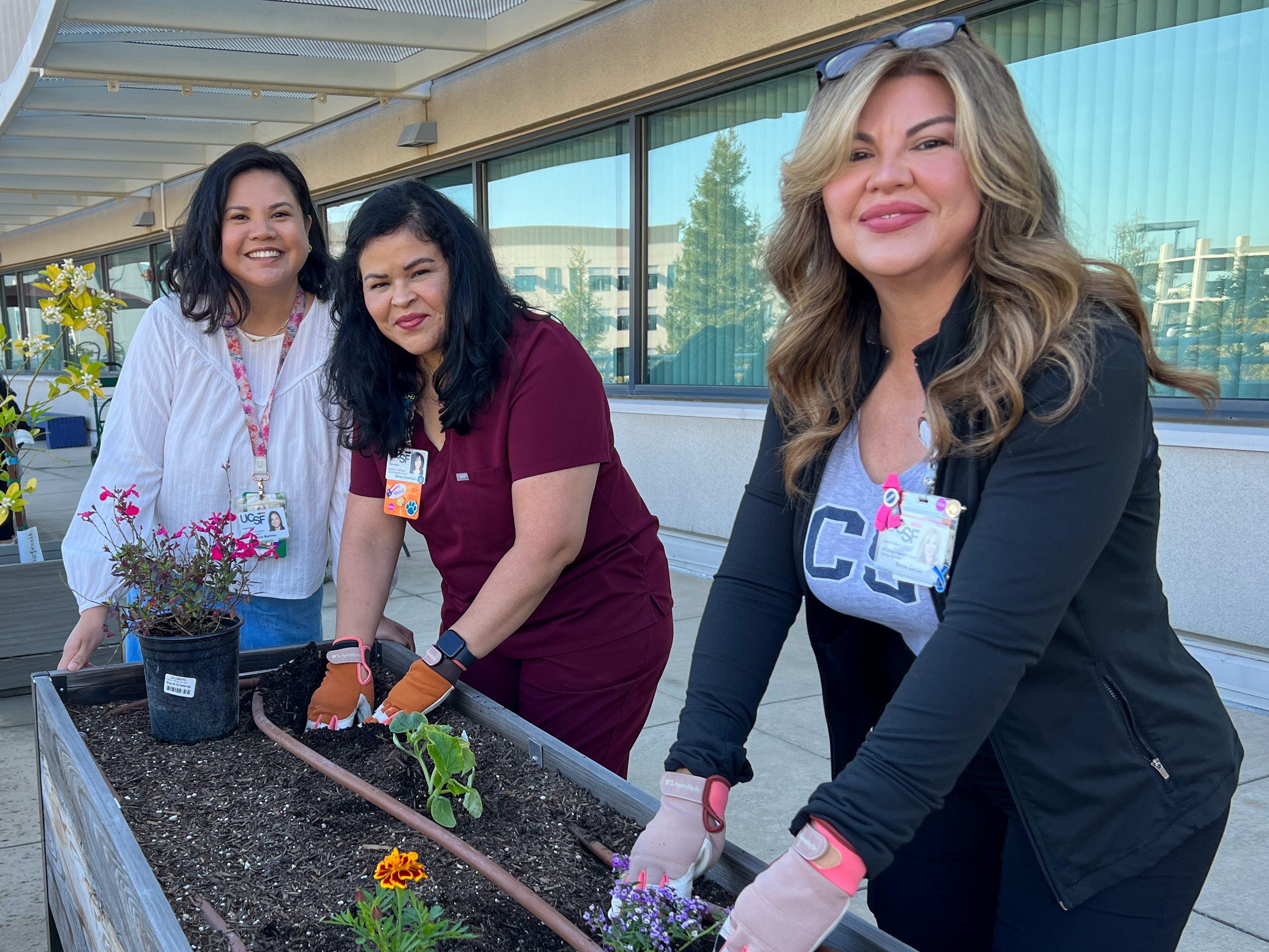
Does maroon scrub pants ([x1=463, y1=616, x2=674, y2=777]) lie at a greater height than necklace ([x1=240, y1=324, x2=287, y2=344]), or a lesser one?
lesser

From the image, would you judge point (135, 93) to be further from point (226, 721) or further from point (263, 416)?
point (226, 721)

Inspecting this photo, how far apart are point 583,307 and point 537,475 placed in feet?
18.9

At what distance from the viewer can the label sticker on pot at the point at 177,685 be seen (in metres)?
1.82

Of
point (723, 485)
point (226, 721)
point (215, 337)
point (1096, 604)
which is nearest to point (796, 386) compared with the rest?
point (1096, 604)

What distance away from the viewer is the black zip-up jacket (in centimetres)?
103

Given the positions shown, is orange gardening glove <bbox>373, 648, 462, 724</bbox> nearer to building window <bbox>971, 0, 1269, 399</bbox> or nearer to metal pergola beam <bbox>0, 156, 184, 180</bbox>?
building window <bbox>971, 0, 1269, 399</bbox>

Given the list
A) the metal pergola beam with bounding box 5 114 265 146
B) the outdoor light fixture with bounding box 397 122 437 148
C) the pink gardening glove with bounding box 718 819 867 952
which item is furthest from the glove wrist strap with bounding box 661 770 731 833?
the metal pergola beam with bounding box 5 114 265 146

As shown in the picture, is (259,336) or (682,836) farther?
(259,336)

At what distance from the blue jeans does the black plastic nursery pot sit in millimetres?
411

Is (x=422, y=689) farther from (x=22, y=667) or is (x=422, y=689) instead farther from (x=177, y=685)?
(x=22, y=667)

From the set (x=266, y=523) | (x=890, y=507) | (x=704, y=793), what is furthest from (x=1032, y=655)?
(x=266, y=523)

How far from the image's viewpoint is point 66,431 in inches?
584

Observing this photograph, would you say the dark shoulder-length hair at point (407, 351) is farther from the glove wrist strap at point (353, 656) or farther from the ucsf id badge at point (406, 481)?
the glove wrist strap at point (353, 656)

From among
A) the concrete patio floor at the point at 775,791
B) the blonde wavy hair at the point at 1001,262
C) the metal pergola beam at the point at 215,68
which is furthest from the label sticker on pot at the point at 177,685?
the metal pergola beam at the point at 215,68
